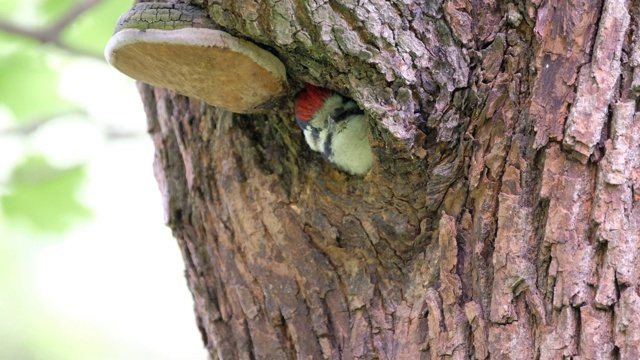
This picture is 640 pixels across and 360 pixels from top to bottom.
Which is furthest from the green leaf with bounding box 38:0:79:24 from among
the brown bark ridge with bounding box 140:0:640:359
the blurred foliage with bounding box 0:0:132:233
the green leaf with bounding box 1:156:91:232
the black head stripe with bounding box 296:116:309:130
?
the black head stripe with bounding box 296:116:309:130

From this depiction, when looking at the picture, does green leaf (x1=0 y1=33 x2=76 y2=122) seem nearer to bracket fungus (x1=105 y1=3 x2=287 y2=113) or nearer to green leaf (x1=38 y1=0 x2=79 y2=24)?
green leaf (x1=38 y1=0 x2=79 y2=24)

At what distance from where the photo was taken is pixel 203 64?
140 cm

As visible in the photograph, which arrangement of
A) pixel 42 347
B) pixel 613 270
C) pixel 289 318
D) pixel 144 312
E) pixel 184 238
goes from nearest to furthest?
pixel 613 270 < pixel 289 318 < pixel 184 238 < pixel 42 347 < pixel 144 312

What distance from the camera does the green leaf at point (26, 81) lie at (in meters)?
3.02

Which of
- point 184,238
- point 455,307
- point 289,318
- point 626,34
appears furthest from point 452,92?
point 184,238

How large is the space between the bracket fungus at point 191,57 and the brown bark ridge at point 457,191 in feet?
0.13

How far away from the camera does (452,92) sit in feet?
4.55

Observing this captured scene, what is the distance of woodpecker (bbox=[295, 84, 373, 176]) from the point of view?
5.23 ft

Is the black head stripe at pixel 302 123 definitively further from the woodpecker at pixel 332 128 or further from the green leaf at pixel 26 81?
the green leaf at pixel 26 81

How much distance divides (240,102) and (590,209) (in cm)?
80

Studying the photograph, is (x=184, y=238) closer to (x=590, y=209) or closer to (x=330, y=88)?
(x=330, y=88)

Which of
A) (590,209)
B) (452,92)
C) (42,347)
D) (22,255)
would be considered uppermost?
(22,255)

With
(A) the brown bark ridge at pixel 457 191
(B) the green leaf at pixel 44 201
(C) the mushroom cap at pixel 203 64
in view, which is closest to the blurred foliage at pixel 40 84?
(B) the green leaf at pixel 44 201

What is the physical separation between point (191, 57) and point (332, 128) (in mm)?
432
